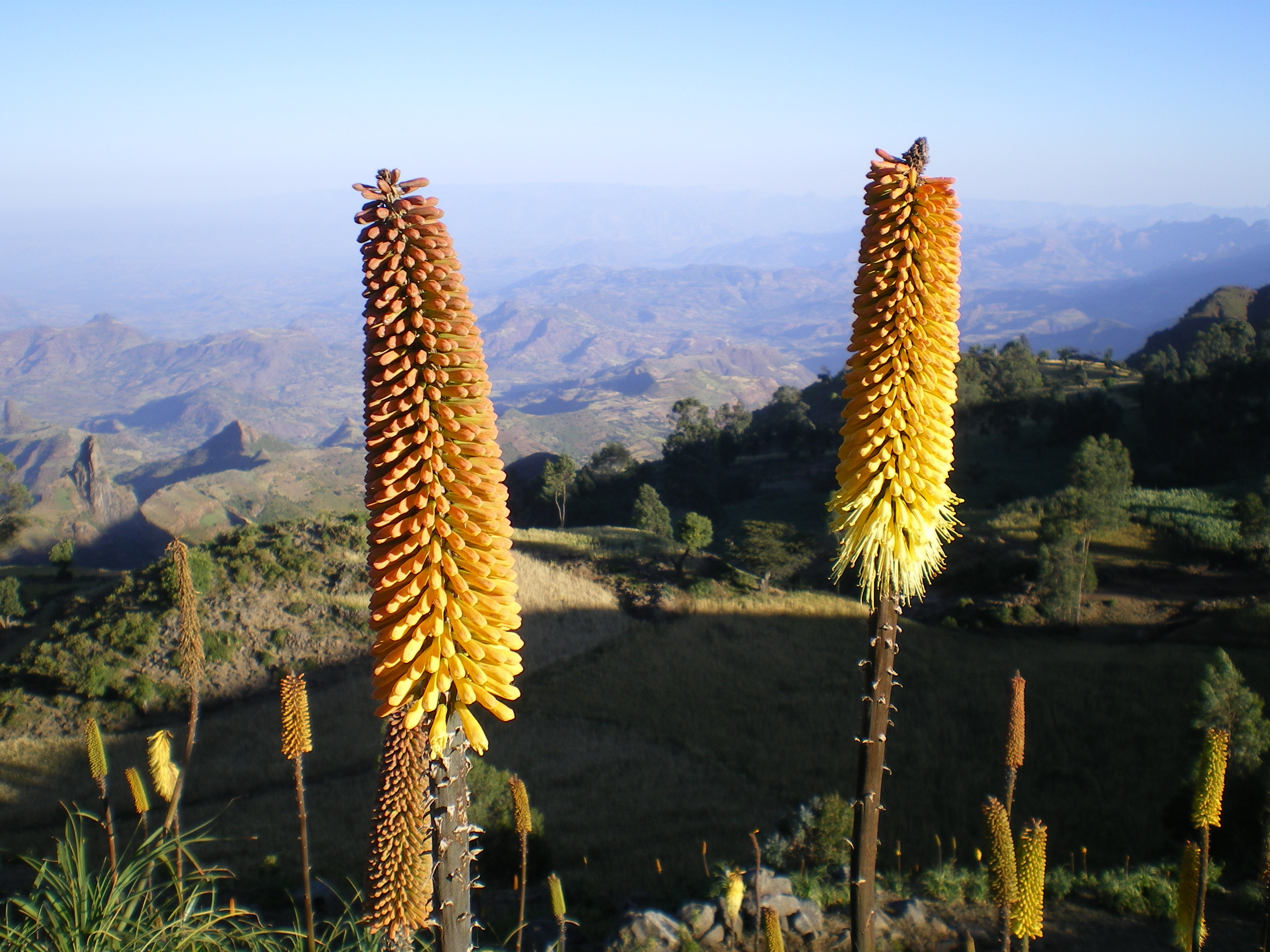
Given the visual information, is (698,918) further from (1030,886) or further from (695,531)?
(695,531)

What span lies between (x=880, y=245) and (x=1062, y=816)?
20278 mm

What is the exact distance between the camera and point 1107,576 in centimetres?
3919

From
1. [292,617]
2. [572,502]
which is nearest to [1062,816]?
[292,617]

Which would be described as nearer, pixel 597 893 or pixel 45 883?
pixel 45 883

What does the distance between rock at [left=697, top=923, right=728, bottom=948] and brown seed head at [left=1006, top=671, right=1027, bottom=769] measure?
21.4 feet

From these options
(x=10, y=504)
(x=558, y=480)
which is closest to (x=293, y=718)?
(x=558, y=480)

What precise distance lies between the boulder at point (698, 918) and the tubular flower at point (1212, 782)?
7.48m

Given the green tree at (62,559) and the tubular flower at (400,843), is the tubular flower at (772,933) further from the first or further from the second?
the green tree at (62,559)

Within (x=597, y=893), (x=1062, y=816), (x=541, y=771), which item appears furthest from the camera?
(x=541, y=771)

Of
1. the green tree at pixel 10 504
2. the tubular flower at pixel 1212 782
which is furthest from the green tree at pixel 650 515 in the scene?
the green tree at pixel 10 504

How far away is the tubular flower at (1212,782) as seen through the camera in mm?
7027

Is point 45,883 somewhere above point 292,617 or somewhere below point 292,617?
above

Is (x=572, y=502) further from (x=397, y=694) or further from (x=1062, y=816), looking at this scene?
(x=397, y=694)

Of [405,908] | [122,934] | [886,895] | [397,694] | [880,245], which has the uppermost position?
[880,245]
